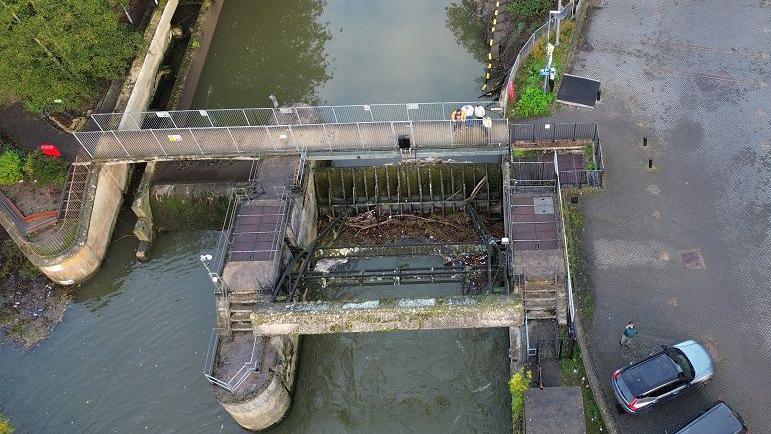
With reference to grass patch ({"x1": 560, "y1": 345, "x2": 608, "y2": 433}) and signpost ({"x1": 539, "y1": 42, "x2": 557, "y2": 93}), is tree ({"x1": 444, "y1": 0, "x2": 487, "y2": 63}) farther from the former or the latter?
grass patch ({"x1": 560, "y1": 345, "x2": 608, "y2": 433})

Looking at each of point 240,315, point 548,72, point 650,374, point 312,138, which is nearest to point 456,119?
point 548,72

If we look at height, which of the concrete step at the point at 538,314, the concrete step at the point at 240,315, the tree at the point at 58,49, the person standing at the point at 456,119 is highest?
the tree at the point at 58,49

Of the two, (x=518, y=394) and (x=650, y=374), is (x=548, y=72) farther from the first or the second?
(x=518, y=394)

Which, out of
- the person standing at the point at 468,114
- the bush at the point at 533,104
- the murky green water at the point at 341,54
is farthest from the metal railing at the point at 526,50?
the murky green water at the point at 341,54

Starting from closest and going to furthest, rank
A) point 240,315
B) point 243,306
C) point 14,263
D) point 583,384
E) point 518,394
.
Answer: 1. point 518,394
2. point 583,384
3. point 240,315
4. point 243,306
5. point 14,263

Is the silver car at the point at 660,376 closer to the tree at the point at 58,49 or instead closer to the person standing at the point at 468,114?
the person standing at the point at 468,114

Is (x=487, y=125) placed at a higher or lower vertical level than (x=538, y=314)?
higher
